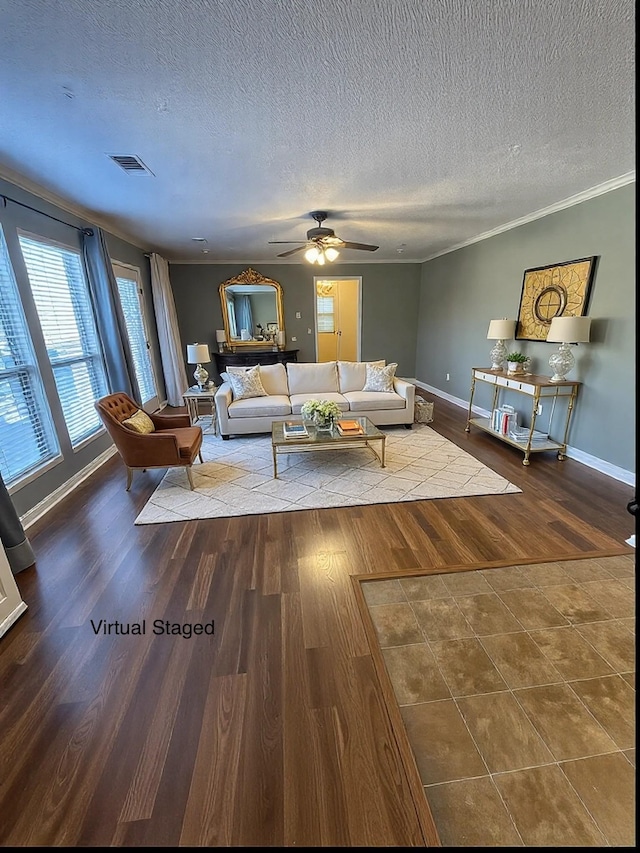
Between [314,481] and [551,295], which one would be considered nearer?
[314,481]

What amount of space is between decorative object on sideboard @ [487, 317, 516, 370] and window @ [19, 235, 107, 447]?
466cm

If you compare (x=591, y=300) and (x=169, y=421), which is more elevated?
(x=591, y=300)

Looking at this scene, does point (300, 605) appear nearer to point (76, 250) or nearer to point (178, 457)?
point (178, 457)

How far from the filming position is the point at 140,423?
322 cm

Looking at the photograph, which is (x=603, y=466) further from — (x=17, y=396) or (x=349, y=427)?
(x=17, y=396)

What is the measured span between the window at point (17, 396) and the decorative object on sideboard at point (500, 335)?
15.5ft

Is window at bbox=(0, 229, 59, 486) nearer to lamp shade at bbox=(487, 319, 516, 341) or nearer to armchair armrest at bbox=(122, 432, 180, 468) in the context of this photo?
armchair armrest at bbox=(122, 432, 180, 468)

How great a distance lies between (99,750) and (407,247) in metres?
6.42

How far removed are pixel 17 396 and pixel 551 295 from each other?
5.10 metres

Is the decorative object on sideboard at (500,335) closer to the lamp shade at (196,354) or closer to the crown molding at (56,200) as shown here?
the lamp shade at (196,354)

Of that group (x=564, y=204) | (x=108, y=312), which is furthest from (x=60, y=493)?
(x=564, y=204)

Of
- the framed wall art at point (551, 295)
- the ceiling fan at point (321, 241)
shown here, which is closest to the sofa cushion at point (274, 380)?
the ceiling fan at point (321, 241)

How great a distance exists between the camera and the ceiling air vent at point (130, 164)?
2354mm

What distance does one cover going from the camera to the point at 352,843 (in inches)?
38.8
